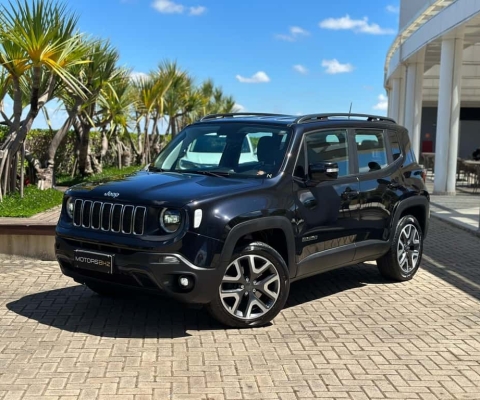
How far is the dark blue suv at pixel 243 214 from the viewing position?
4617 mm

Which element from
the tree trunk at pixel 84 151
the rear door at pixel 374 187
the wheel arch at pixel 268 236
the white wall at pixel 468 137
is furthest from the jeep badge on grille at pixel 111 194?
the white wall at pixel 468 137

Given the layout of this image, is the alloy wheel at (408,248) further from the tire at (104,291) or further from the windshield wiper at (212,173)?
the tire at (104,291)

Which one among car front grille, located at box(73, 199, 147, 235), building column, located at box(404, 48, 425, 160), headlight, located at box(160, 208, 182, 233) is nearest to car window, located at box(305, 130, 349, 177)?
headlight, located at box(160, 208, 182, 233)

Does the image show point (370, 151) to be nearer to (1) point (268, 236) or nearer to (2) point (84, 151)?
(1) point (268, 236)

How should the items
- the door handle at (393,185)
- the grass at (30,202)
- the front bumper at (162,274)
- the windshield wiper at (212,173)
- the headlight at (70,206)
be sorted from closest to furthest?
1. the front bumper at (162,274)
2. the headlight at (70,206)
3. the windshield wiper at (212,173)
4. the door handle at (393,185)
5. the grass at (30,202)

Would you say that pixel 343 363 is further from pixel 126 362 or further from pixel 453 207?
pixel 453 207

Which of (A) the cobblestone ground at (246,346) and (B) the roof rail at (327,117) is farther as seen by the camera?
(B) the roof rail at (327,117)

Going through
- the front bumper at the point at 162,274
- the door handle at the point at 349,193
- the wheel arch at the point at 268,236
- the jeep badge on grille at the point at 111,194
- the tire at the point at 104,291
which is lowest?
the tire at the point at 104,291

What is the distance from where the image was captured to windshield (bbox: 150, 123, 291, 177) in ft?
17.9

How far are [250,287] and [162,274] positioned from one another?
0.85 m

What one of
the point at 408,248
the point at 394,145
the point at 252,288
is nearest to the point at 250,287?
the point at 252,288

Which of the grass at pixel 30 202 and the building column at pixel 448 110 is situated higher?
the building column at pixel 448 110

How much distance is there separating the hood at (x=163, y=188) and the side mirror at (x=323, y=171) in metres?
0.55

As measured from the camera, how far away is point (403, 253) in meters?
6.89
